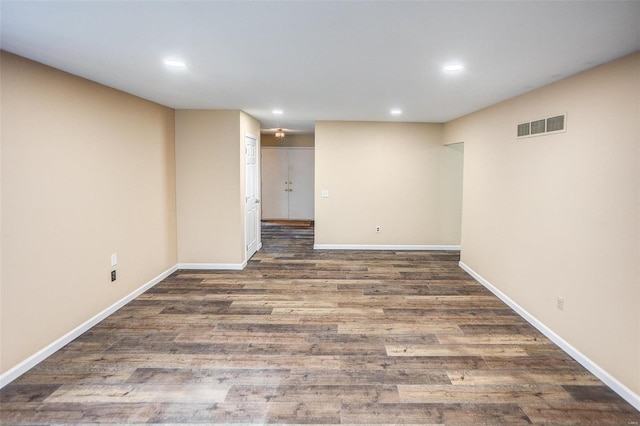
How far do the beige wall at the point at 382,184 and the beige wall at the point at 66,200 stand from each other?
3101 mm

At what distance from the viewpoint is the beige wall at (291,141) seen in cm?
970

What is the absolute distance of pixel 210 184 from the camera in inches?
210

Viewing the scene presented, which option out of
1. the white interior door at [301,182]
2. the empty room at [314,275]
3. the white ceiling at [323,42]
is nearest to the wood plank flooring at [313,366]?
the empty room at [314,275]

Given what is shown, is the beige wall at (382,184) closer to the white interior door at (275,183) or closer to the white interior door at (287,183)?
the white interior door at (287,183)

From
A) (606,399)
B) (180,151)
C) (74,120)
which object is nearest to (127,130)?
(74,120)

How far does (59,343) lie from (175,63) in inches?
99.1

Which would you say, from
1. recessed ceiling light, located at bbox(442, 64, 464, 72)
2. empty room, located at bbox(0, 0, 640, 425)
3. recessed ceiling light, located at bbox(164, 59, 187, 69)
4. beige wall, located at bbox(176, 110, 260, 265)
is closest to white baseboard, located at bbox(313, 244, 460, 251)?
empty room, located at bbox(0, 0, 640, 425)

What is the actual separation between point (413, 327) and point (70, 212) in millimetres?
3319

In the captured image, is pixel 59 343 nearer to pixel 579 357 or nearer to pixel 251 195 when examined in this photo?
pixel 251 195

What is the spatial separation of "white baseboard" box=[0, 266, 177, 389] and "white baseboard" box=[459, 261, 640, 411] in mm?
4251

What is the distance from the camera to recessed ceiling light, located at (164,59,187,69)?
276cm

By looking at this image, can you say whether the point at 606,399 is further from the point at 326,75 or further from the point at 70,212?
the point at 70,212

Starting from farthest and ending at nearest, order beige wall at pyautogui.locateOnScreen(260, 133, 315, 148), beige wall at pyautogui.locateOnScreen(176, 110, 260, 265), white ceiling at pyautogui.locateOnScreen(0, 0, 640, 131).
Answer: beige wall at pyautogui.locateOnScreen(260, 133, 315, 148) < beige wall at pyautogui.locateOnScreen(176, 110, 260, 265) < white ceiling at pyautogui.locateOnScreen(0, 0, 640, 131)

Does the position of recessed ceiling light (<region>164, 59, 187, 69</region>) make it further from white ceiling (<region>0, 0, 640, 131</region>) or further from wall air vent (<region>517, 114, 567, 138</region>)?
wall air vent (<region>517, 114, 567, 138</region>)
